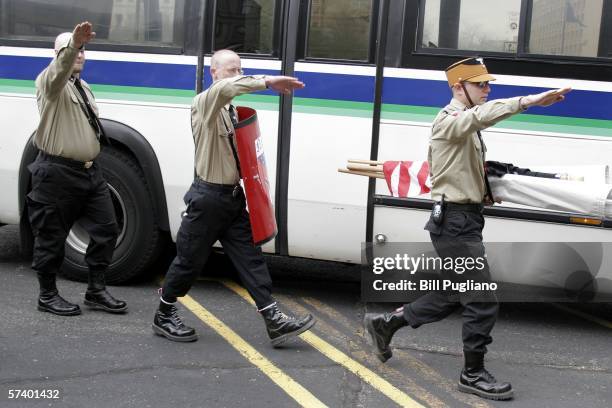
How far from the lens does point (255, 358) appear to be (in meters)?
4.91

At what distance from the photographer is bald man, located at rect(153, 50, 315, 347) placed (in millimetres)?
4773

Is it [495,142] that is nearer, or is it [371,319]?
[371,319]

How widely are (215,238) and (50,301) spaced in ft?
4.24

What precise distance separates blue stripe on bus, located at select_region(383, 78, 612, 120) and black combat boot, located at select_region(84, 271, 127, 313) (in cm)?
214

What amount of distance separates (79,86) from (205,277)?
1.94 metres

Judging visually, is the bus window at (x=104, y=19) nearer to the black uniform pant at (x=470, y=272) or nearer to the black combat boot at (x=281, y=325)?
the black combat boot at (x=281, y=325)

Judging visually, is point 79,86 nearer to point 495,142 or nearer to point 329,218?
point 329,218

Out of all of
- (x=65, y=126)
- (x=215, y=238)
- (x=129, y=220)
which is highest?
(x=65, y=126)

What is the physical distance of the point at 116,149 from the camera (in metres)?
6.22

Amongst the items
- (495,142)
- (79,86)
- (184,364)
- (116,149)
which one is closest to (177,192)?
(116,149)

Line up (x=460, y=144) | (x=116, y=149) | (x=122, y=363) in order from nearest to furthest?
(x=460, y=144) < (x=122, y=363) < (x=116, y=149)

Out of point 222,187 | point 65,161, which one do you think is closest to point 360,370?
point 222,187

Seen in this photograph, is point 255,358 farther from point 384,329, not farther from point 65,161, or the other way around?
point 65,161

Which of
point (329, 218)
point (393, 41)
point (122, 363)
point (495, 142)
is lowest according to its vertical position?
point (122, 363)
